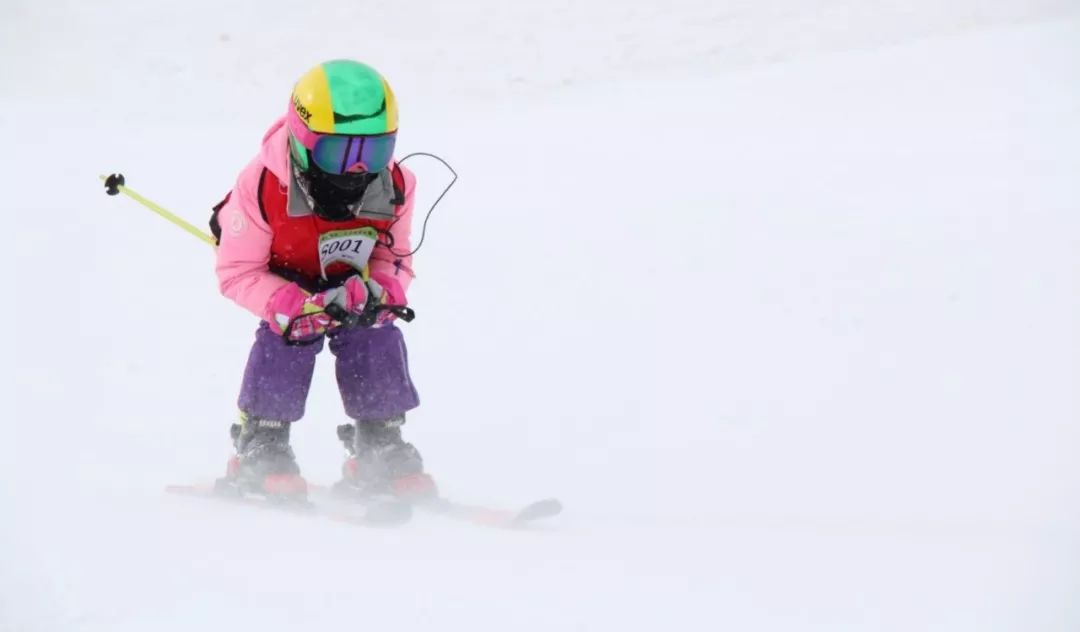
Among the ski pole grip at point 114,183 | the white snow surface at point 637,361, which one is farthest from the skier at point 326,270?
the ski pole grip at point 114,183

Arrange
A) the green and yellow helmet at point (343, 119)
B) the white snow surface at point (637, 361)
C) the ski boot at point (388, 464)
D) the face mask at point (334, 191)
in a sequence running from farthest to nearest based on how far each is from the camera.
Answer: the ski boot at point (388, 464) → the face mask at point (334, 191) → the green and yellow helmet at point (343, 119) → the white snow surface at point (637, 361)

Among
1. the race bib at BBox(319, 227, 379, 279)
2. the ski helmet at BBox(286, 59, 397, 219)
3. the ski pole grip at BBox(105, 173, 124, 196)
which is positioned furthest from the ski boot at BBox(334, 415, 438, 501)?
the ski pole grip at BBox(105, 173, 124, 196)

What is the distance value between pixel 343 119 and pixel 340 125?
24 millimetres

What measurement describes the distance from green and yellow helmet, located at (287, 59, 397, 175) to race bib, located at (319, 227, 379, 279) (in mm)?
329

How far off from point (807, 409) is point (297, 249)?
2672 mm

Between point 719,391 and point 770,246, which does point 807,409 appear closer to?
point 719,391

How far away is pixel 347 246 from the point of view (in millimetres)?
4293

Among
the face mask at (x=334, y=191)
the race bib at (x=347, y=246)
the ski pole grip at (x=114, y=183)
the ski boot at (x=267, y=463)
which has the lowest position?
the ski boot at (x=267, y=463)

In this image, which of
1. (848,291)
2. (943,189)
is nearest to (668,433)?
(848,291)

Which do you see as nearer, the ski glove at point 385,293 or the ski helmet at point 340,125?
the ski helmet at point 340,125

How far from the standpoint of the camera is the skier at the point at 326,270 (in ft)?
12.9

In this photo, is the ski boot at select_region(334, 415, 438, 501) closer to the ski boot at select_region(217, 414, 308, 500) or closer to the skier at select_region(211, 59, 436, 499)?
the skier at select_region(211, 59, 436, 499)

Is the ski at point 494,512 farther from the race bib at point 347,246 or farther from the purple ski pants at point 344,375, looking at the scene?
the race bib at point 347,246

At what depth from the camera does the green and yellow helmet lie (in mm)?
3875
